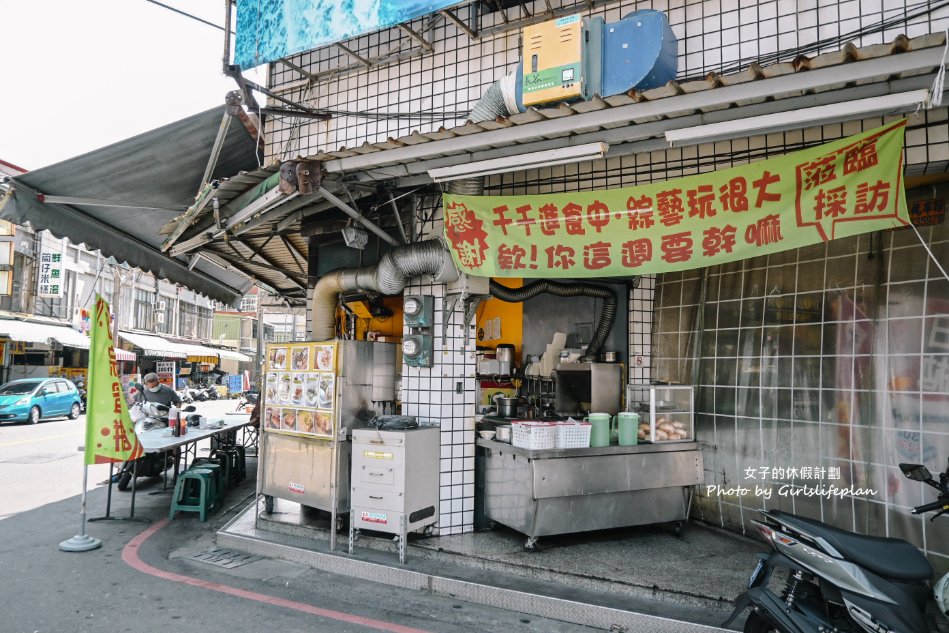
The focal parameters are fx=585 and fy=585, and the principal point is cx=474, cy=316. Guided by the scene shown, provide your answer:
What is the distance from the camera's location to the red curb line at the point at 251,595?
479cm

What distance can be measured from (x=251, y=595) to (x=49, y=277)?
24486 millimetres

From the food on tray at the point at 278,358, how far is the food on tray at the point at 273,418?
54 centimetres

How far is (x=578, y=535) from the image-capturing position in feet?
21.6

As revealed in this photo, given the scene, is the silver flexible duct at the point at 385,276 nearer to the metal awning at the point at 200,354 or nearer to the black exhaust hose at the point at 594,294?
the black exhaust hose at the point at 594,294

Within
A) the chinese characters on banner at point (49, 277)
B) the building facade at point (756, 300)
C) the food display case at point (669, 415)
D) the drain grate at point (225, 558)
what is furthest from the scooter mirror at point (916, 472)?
the chinese characters on banner at point (49, 277)

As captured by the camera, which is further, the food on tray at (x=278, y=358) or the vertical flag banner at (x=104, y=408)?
the food on tray at (x=278, y=358)

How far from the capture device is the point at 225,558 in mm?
6398

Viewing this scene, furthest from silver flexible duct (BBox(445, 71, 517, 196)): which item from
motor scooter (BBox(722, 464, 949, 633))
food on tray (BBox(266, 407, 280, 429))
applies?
motor scooter (BBox(722, 464, 949, 633))

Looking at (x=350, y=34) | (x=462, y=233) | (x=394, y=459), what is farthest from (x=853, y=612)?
(x=350, y=34)

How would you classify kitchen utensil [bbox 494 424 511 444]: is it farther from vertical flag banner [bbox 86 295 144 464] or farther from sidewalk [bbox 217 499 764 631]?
vertical flag banner [bbox 86 295 144 464]

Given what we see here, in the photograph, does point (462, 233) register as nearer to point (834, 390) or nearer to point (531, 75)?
point (531, 75)

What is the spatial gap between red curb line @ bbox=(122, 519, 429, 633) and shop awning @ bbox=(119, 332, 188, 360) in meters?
26.9

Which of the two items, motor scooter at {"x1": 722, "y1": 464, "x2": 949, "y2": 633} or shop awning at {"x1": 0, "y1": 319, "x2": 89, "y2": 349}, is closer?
motor scooter at {"x1": 722, "y1": 464, "x2": 949, "y2": 633}

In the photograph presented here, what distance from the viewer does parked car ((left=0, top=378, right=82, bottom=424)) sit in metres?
17.9
